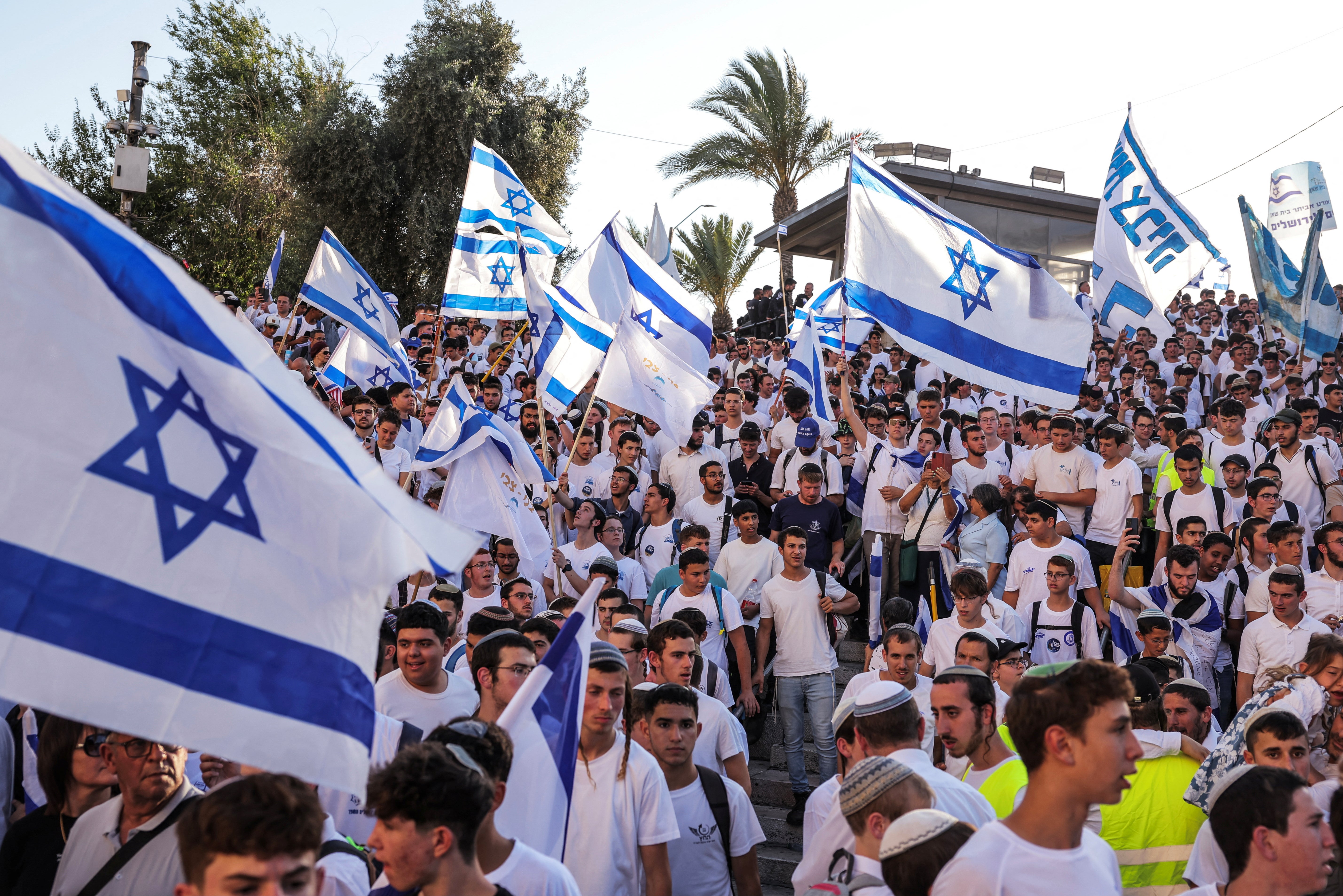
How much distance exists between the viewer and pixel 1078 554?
882cm

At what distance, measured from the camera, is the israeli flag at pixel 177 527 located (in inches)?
105

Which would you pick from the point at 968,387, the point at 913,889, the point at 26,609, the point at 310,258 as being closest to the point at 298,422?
the point at 26,609

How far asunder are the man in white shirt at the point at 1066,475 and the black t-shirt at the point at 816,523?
1.86 meters

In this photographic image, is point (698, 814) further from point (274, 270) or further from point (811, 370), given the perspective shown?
point (274, 270)

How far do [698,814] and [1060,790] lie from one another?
223cm

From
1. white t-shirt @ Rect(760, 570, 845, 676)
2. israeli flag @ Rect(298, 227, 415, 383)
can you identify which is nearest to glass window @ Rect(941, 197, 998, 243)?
israeli flag @ Rect(298, 227, 415, 383)

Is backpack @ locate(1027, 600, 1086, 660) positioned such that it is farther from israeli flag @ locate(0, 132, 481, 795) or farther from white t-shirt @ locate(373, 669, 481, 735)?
israeli flag @ locate(0, 132, 481, 795)

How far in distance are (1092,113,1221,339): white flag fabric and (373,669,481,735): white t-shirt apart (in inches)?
324

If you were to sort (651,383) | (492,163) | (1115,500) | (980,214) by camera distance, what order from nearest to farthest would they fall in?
(651,383) → (1115,500) → (492,163) → (980,214)

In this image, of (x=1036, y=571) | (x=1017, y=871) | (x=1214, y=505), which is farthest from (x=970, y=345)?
(x=1017, y=871)

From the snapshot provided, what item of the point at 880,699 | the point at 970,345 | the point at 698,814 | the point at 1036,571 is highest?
the point at 970,345

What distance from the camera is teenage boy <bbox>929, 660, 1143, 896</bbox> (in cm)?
305

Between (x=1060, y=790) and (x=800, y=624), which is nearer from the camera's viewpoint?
(x=1060, y=790)

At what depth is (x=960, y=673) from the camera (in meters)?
5.24
